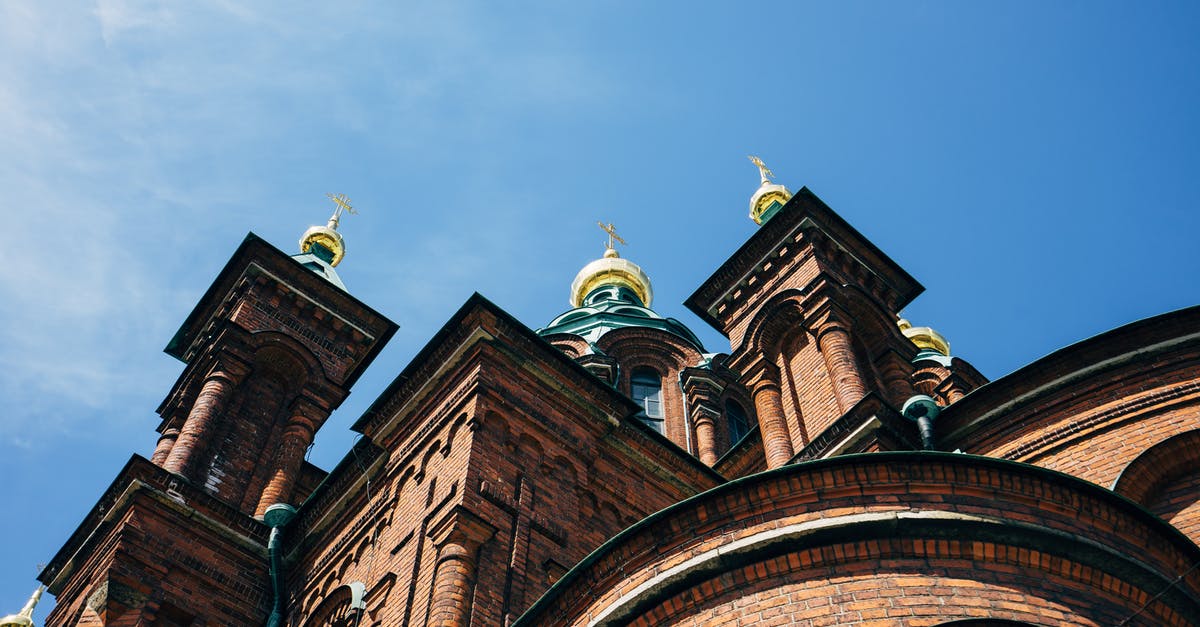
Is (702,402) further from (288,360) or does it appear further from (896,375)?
(288,360)

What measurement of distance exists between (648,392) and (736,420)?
8.76ft

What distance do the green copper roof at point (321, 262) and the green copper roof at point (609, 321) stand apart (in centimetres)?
955

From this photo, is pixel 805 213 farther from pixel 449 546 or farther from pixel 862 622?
pixel 862 622

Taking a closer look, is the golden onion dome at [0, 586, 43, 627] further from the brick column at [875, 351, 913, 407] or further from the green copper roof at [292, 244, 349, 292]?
the brick column at [875, 351, 913, 407]

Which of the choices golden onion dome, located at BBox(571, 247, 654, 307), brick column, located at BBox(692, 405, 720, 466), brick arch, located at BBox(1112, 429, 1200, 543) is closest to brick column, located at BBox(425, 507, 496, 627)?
brick arch, located at BBox(1112, 429, 1200, 543)

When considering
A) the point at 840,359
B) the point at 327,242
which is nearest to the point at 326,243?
the point at 327,242

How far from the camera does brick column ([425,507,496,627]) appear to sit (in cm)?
1154

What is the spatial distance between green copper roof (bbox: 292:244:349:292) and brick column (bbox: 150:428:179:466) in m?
3.75

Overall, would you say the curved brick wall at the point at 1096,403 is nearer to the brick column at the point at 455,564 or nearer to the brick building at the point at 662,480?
the brick building at the point at 662,480

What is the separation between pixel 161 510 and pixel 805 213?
11.2m

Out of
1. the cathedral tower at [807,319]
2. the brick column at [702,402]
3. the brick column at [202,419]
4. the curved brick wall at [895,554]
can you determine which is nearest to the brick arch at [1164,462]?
the curved brick wall at [895,554]

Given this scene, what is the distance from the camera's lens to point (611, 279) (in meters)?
38.4

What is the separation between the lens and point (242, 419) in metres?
19.7

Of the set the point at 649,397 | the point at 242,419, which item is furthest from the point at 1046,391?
the point at 649,397
